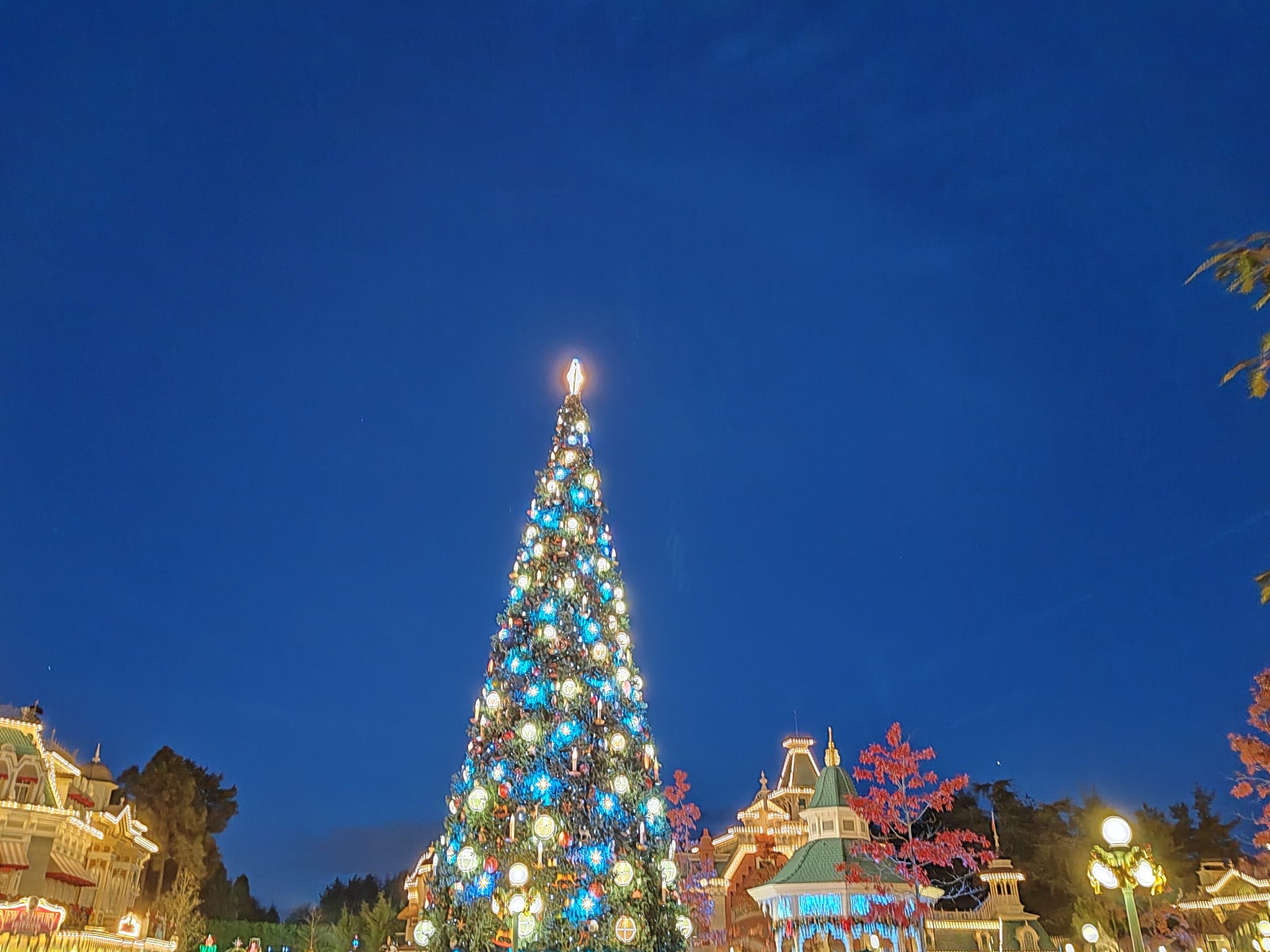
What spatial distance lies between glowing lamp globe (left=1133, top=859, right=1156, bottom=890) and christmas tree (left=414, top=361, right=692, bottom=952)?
9.49 m

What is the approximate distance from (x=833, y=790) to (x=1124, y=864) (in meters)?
33.8

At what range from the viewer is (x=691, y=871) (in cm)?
4078

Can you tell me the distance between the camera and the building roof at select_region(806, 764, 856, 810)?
126 feet

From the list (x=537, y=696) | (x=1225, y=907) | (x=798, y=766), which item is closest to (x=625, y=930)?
(x=537, y=696)

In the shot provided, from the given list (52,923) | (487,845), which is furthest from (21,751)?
(487,845)

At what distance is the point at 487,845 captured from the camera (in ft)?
48.9

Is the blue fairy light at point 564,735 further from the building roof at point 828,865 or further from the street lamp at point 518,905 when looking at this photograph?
the building roof at point 828,865

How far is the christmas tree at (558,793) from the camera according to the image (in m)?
14.5

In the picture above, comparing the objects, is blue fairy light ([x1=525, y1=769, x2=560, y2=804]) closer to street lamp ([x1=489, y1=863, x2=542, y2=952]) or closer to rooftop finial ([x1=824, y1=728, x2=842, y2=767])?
street lamp ([x1=489, y1=863, x2=542, y2=952])

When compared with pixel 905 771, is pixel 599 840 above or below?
below

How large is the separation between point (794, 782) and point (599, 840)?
40.9 meters

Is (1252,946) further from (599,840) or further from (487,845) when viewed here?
(487,845)

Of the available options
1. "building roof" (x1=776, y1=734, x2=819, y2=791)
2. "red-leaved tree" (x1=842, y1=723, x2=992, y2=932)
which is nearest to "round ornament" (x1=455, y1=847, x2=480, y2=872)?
"red-leaved tree" (x1=842, y1=723, x2=992, y2=932)

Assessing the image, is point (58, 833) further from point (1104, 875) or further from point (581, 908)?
point (1104, 875)
